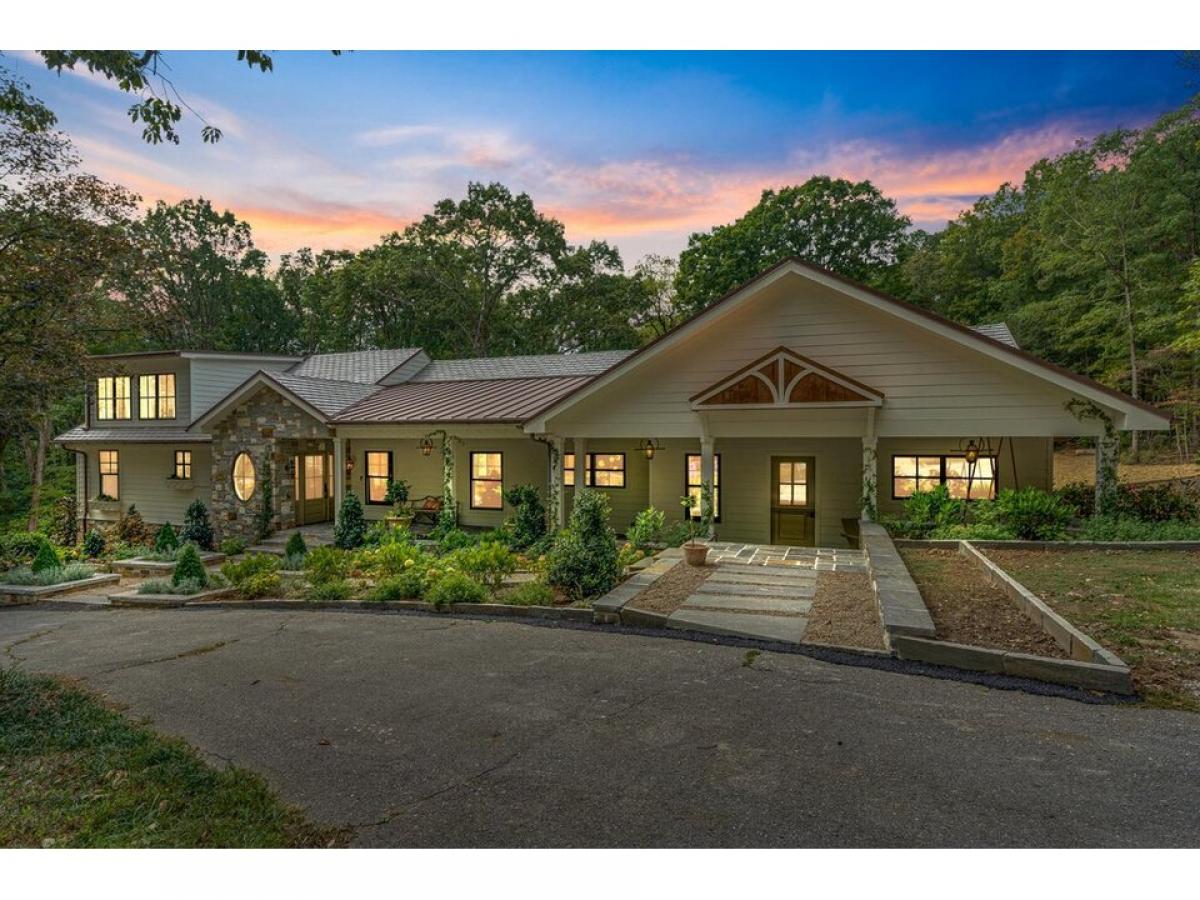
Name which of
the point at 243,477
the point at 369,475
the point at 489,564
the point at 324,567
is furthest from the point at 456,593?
the point at 243,477

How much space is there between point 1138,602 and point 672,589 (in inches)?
200

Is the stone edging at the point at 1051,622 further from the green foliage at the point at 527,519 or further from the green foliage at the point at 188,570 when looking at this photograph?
the green foliage at the point at 188,570

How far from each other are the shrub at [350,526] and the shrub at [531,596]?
7.29m

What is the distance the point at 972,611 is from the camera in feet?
21.5

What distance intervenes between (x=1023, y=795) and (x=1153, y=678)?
8.39 feet

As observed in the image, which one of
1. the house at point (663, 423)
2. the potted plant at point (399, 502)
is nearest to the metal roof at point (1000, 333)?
the house at point (663, 423)

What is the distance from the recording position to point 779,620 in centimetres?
678

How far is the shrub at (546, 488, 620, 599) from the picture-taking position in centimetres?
808

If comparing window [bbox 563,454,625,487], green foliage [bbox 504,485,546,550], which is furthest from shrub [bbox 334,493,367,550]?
window [bbox 563,454,625,487]

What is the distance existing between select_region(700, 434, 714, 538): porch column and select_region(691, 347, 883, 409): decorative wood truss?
0.84m

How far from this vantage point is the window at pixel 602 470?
49.2 feet

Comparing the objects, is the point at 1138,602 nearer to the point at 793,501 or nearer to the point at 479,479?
the point at 793,501

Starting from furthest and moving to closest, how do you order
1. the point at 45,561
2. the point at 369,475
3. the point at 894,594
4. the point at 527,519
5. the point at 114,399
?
the point at 114,399 → the point at 369,475 → the point at 527,519 → the point at 45,561 → the point at 894,594

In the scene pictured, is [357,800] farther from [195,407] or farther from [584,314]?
[584,314]
